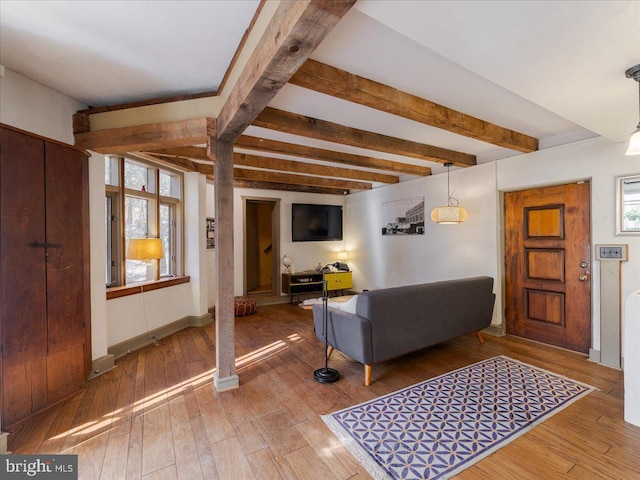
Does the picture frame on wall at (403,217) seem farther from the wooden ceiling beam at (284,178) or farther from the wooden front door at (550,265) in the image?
the wooden front door at (550,265)

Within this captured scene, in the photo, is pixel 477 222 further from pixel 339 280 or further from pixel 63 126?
pixel 63 126

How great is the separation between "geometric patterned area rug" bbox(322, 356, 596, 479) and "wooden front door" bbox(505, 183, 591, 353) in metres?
1.03

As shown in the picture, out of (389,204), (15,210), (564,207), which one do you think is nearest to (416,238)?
(389,204)

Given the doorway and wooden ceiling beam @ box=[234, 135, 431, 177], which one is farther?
the doorway

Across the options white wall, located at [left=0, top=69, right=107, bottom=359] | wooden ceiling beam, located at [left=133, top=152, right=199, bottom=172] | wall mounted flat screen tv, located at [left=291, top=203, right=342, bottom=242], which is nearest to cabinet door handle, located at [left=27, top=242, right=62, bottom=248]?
white wall, located at [left=0, top=69, right=107, bottom=359]

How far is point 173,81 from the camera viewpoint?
2422mm

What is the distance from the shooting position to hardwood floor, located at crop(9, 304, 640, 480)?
1731mm

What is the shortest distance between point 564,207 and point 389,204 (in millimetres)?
2823

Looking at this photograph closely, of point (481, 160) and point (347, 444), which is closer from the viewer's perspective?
point (347, 444)

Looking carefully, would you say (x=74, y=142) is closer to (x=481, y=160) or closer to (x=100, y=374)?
(x=100, y=374)

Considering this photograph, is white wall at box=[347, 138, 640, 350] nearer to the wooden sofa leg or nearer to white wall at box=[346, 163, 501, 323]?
white wall at box=[346, 163, 501, 323]

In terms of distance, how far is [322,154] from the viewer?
4.02 meters

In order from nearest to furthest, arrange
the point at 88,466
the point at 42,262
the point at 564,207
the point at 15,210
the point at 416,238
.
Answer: the point at 88,466 < the point at 15,210 < the point at 42,262 < the point at 564,207 < the point at 416,238

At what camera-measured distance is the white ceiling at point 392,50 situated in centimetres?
135
